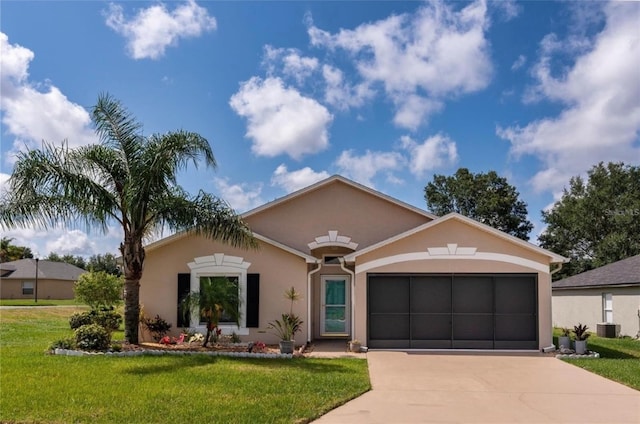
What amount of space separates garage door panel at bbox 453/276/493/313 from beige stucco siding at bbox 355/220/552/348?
0.32m

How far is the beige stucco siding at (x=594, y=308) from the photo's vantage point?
21.3 m

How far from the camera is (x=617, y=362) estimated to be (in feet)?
44.3

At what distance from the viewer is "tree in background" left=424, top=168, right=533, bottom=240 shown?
49406 mm

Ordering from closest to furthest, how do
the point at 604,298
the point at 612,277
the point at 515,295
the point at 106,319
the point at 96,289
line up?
the point at 515,295 < the point at 106,319 < the point at 612,277 < the point at 604,298 < the point at 96,289

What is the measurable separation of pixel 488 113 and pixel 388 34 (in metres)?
5.97

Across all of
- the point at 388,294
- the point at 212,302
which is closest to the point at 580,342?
the point at 388,294

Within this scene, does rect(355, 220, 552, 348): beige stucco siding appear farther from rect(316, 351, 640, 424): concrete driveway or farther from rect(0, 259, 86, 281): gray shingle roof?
rect(0, 259, 86, 281): gray shingle roof

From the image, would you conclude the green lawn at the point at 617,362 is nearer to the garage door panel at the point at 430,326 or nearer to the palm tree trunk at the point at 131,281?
the garage door panel at the point at 430,326

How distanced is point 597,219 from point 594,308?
2259cm

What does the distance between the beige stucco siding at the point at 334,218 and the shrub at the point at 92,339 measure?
698 centimetres

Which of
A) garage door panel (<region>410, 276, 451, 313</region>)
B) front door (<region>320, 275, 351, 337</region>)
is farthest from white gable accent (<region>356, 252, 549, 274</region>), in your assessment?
front door (<region>320, 275, 351, 337</region>)

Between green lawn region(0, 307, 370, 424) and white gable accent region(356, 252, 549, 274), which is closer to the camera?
green lawn region(0, 307, 370, 424)

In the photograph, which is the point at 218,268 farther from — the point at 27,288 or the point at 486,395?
the point at 27,288

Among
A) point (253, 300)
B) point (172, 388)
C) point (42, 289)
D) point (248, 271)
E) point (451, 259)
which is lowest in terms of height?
point (42, 289)
